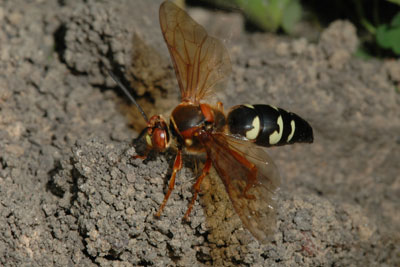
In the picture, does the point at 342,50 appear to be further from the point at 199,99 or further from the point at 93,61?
the point at 93,61

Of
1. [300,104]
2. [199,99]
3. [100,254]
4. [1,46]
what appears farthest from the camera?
[300,104]

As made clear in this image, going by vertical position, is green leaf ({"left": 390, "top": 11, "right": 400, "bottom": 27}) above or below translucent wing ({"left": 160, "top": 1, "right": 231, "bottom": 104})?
above

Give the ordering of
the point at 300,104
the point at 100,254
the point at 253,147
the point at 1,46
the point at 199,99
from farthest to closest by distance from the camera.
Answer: the point at 300,104 → the point at 1,46 → the point at 199,99 → the point at 253,147 → the point at 100,254

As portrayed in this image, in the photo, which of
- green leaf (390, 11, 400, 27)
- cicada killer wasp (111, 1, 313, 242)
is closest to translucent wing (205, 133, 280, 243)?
cicada killer wasp (111, 1, 313, 242)

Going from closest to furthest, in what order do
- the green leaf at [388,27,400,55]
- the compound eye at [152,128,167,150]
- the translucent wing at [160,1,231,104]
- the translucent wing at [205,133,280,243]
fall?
the translucent wing at [205,133,280,243], the compound eye at [152,128,167,150], the translucent wing at [160,1,231,104], the green leaf at [388,27,400,55]

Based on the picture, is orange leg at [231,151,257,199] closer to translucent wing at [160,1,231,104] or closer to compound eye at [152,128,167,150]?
compound eye at [152,128,167,150]

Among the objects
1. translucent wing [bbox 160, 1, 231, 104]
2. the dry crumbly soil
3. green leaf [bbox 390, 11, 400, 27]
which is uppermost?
green leaf [bbox 390, 11, 400, 27]

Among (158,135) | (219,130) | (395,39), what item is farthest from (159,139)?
(395,39)

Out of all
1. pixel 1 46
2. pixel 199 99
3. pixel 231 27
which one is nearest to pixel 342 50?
pixel 231 27
